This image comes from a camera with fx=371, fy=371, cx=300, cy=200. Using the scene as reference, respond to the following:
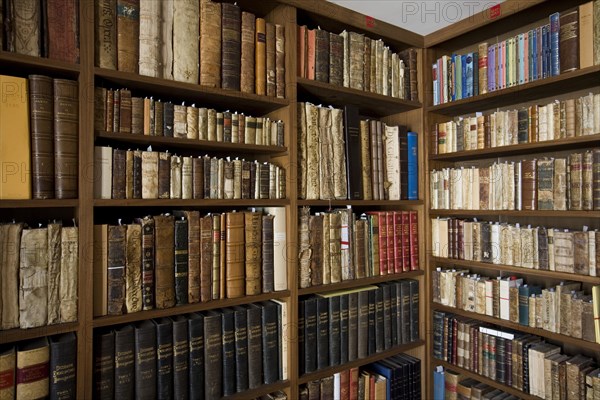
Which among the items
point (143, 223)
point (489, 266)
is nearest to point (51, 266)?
point (143, 223)

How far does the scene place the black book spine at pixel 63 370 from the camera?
110 centimetres

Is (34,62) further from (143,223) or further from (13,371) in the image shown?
(13,371)

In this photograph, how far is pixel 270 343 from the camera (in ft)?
4.83

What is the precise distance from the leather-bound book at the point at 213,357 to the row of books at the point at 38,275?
0.43m

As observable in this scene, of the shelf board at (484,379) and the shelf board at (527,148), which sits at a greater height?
the shelf board at (527,148)

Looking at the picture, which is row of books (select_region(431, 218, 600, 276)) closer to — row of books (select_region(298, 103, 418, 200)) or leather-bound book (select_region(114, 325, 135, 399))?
row of books (select_region(298, 103, 418, 200))

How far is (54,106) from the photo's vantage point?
3.66 feet

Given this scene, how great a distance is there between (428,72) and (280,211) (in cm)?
111

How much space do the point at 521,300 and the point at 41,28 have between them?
201 centimetres

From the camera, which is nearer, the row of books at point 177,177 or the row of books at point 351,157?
the row of books at point 177,177

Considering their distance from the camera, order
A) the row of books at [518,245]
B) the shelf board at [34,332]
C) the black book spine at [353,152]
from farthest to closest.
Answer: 1. the black book spine at [353,152]
2. the row of books at [518,245]
3. the shelf board at [34,332]

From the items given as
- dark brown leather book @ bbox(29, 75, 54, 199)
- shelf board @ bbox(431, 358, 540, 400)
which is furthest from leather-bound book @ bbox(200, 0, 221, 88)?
shelf board @ bbox(431, 358, 540, 400)

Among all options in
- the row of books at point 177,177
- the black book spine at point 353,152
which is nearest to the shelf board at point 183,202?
the row of books at point 177,177

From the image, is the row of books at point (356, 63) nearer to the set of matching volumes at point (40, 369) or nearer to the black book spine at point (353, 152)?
the black book spine at point (353, 152)
